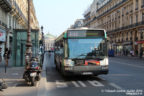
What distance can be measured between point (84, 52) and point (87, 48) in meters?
0.25

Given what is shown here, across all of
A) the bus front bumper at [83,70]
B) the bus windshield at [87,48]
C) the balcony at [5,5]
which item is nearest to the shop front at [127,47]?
the balcony at [5,5]

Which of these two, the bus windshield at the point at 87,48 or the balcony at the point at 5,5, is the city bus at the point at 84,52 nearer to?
the bus windshield at the point at 87,48

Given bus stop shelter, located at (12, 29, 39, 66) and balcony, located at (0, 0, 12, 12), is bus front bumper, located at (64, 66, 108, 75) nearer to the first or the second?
bus stop shelter, located at (12, 29, 39, 66)

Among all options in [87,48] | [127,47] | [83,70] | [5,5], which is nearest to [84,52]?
[87,48]

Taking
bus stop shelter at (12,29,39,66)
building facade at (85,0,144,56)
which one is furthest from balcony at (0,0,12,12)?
building facade at (85,0,144,56)

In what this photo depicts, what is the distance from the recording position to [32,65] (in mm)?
8969

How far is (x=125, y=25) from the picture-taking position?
175 ft

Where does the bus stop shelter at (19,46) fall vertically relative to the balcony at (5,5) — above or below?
below


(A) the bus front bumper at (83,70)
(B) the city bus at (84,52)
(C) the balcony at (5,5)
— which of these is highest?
(C) the balcony at (5,5)

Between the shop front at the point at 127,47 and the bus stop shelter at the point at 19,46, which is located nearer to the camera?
the bus stop shelter at the point at 19,46

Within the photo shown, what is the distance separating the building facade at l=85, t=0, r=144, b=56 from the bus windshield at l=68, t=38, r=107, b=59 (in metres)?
31.2

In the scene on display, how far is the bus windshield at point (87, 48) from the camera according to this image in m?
10.3

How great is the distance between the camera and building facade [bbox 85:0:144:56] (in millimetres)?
45441

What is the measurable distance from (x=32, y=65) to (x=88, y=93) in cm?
284
